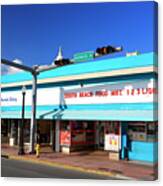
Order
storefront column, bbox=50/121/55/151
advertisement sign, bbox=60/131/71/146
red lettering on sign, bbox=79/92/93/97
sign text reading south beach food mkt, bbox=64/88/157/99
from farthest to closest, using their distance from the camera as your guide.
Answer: storefront column, bbox=50/121/55/151 → advertisement sign, bbox=60/131/71/146 → red lettering on sign, bbox=79/92/93/97 → sign text reading south beach food mkt, bbox=64/88/157/99

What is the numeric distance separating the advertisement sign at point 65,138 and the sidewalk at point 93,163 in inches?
24.6

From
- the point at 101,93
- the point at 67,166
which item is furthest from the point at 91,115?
the point at 67,166

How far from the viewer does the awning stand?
1476 cm

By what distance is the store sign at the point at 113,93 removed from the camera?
1502 centimetres

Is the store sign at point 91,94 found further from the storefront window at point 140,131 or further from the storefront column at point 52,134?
the storefront column at point 52,134

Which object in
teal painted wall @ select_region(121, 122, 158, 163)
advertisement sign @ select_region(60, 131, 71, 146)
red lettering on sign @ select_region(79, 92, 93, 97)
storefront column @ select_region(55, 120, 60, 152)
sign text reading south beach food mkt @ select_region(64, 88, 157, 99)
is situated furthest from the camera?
storefront column @ select_region(55, 120, 60, 152)

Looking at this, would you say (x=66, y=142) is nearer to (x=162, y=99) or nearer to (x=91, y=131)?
(x=91, y=131)

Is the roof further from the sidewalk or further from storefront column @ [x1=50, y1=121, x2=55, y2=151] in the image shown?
the sidewalk

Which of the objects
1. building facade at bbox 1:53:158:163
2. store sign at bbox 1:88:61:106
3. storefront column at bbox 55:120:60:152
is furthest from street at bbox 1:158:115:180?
store sign at bbox 1:88:61:106

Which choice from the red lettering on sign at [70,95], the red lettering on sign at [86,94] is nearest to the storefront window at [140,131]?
the red lettering on sign at [86,94]

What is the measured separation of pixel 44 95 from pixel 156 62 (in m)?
8.69

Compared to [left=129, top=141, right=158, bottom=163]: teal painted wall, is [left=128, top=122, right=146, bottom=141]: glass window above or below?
above

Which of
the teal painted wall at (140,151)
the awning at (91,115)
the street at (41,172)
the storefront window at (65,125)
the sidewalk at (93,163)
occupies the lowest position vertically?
the street at (41,172)

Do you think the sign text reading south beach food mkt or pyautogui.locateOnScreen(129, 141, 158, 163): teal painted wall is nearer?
pyautogui.locateOnScreen(129, 141, 158, 163): teal painted wall
